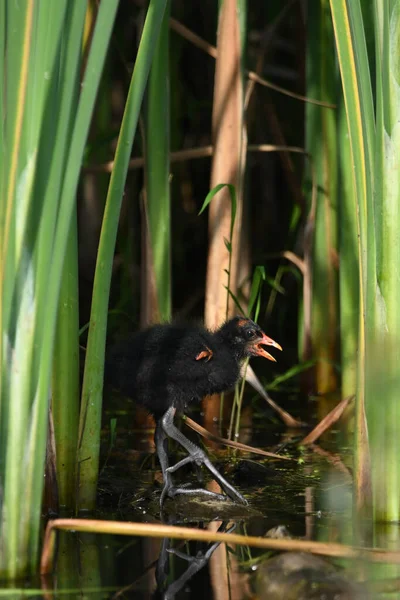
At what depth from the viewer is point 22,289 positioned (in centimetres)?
296

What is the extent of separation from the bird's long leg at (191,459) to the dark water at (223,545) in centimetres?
7

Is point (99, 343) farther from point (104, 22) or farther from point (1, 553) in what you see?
point (104, 22)

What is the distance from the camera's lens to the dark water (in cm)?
313

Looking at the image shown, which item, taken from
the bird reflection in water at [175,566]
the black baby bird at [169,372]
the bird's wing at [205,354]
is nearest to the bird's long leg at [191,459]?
the black baby bird at [169,372]

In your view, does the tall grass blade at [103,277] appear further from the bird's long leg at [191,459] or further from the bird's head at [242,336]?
the bird's head at [242,336]

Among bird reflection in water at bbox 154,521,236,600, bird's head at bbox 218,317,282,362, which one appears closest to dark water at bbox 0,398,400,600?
bird reflection in water at bbox 154,521,236,600

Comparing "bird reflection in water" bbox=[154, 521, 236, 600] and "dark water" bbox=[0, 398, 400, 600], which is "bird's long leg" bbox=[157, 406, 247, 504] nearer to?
"dark water" bbox=[0, 398, 400, 600]

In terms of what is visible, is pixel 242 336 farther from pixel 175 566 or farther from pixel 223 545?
pixel 175 566

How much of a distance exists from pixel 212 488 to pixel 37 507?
62.4 inches

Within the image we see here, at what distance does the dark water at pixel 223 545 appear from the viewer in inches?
123

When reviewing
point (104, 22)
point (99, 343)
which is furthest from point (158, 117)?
point (104, 22)

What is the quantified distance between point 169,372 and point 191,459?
1.22ft

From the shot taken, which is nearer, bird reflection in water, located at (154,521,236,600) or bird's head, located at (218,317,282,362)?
bird reflection in water, located at (154,521,236,600)

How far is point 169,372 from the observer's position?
4.48m
